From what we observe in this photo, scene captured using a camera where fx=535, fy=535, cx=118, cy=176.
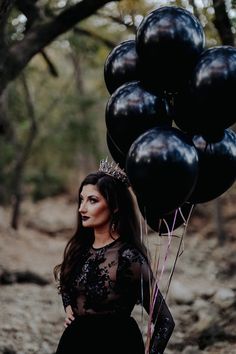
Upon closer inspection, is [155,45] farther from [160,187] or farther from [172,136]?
[160,187]

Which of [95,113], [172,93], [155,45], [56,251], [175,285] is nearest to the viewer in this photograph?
[155,45]

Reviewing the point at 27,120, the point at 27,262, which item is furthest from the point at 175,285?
the point at 27,120

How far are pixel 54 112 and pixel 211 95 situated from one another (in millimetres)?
13793

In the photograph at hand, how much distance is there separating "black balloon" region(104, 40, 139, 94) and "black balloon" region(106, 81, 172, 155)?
0.15m

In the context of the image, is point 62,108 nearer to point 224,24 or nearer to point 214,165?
point 224,24

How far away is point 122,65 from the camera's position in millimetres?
3092

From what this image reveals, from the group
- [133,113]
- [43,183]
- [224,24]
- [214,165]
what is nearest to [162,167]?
[133,113]

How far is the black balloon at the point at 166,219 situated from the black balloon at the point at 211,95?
1.67 feet

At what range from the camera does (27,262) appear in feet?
33.6

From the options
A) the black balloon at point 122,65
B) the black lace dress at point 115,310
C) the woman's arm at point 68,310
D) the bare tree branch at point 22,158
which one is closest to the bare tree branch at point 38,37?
the black balloon at point 122,65

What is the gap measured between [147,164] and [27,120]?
1095cm

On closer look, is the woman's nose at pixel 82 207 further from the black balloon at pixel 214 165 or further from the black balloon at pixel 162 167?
the black balloon at pixel 214 165

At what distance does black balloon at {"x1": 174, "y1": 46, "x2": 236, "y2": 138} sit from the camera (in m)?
2.71

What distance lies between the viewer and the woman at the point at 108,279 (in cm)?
A: 282
